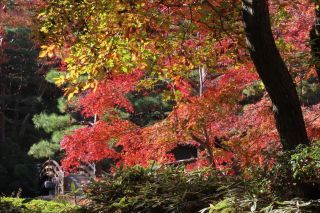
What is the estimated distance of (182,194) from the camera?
338 centimetres

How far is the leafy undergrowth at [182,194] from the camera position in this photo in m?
2.79

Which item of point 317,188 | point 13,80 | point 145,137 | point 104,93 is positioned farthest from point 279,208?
point 13,80

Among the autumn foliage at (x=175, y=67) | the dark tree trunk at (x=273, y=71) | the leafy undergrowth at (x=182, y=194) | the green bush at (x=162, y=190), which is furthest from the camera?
the autumn foliage at (x=175, y=67)

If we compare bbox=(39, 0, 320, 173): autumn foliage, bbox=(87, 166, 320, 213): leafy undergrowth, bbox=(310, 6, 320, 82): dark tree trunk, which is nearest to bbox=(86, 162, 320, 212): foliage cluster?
bbox=(87, 166, 320, 213): leafy undergrowth

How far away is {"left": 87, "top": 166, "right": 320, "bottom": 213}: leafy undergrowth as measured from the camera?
9.17 ft

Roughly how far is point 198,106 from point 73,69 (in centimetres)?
373

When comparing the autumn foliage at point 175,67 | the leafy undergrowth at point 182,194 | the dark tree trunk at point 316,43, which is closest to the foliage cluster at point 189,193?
the leafy undergrowth at point 182,194

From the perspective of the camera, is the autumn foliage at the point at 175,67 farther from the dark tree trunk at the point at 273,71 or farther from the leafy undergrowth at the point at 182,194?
the leafy undergrowth at the point at 182,194

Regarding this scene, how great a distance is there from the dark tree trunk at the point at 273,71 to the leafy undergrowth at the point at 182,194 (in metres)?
0.59

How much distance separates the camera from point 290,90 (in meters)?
3.61

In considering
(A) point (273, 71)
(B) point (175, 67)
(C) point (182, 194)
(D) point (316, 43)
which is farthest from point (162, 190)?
(D) point (316, 43)

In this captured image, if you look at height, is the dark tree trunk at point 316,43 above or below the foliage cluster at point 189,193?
above

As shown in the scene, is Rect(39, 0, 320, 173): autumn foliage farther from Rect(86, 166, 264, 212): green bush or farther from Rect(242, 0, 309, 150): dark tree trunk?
Rect(86, 166, 264, 212): green bush

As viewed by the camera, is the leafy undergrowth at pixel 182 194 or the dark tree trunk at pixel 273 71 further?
the dark tree trunk at pixel 273 71
